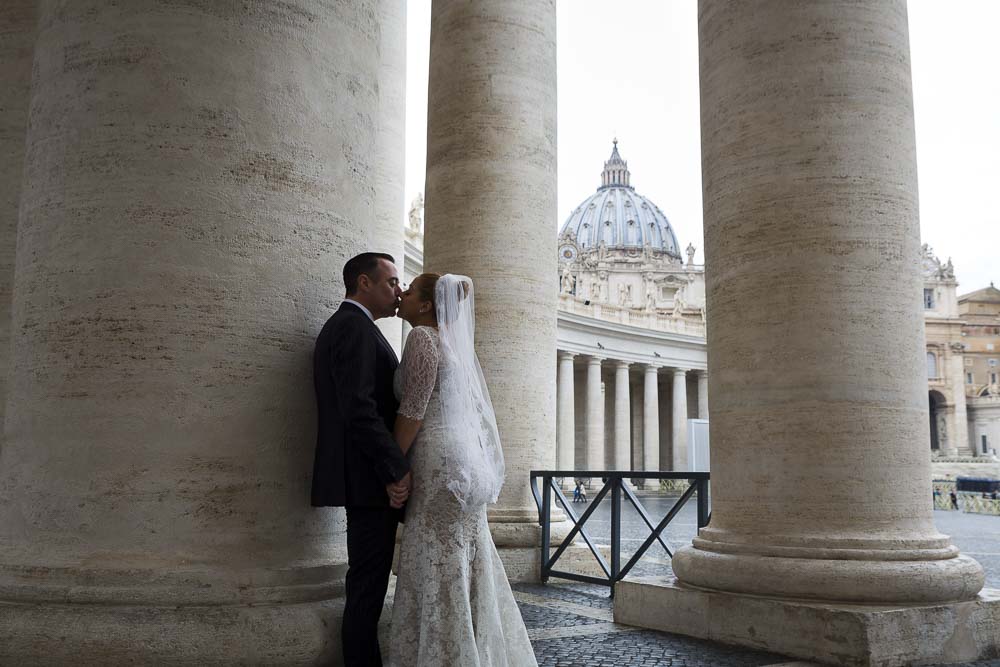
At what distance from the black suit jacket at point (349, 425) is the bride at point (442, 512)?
0.43 meters

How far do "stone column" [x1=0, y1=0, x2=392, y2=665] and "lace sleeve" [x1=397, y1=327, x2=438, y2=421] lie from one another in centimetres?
70

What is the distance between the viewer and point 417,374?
750 centimetres

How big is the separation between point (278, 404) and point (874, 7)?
363 inches

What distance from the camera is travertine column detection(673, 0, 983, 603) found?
36.3ft

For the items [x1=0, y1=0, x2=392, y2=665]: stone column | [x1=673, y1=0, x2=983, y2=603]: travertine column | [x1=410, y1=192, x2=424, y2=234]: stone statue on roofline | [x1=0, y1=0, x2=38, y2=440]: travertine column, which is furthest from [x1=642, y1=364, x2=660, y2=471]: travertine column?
[x1=0, y1=0, x2=392, y2=665]: stone column

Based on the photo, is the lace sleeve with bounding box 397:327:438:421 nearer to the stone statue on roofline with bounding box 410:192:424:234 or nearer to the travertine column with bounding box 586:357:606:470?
the stone statue on roofline with bounding box 410:192:424:234

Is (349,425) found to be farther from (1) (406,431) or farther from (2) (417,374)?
(2) (417,374)

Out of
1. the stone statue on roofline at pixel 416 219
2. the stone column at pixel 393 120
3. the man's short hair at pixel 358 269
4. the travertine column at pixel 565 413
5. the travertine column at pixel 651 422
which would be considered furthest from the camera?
the travertine column at pixel 651 422

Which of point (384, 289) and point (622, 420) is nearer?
point (384, 289)

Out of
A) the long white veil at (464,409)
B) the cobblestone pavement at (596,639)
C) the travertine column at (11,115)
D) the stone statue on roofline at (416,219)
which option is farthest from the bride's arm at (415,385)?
the stone statue on roofline at (416,219)

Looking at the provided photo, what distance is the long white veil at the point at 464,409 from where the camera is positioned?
7.60m

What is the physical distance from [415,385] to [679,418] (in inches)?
4143

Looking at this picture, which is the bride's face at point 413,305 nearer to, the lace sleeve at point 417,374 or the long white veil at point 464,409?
the long white veil at point 464,409

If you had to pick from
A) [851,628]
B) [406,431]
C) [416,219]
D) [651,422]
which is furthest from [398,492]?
[651,422]
